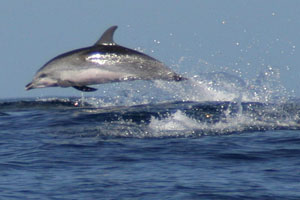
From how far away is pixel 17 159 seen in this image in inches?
454

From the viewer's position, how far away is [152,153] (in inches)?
458

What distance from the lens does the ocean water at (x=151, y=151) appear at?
362 inches

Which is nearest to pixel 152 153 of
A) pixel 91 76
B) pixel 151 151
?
pixel 151 151

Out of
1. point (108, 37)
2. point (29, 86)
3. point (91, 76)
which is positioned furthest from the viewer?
point (29, 86)

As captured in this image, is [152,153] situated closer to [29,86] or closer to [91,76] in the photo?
[91,76]

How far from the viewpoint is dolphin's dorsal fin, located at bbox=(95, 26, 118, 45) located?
17.3 m

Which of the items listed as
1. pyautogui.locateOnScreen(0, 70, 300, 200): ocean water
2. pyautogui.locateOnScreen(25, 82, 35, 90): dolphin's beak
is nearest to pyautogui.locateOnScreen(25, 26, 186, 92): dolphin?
pyautogui.locateOnScreen(0, 70, 300, 200): ocean water

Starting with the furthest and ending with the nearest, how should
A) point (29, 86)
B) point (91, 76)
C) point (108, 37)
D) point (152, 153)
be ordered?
1. point (29, 86)
2. point (91, 76)
3. point (108, 37)
4. point (152, 153)

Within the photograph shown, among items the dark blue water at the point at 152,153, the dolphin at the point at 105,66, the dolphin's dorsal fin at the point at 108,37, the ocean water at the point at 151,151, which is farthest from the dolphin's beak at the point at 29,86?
the dolphin's dorsal fin at the point at 108,37

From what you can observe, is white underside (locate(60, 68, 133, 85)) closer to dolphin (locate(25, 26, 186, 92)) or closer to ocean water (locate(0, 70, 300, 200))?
dolphin (locate(25, 26, 186, 92))

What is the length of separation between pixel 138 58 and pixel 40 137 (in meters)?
4.06

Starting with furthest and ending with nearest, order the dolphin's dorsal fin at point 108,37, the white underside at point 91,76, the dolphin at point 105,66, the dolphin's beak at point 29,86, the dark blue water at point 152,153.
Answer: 1. the dolphin's beak at point 29,86
2. the white underside at point 91,76
3. the dolphin's dorsal fin at point 108,37
4. the dolphin at point 105,66
5. the dark blue water at point 152,153

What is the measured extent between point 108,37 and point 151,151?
614 cm

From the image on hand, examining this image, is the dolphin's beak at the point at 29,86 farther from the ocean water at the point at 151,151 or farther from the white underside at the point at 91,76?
the white underside at the point at 91,76
